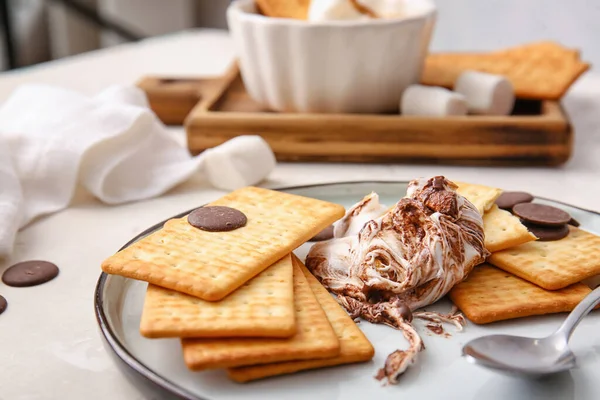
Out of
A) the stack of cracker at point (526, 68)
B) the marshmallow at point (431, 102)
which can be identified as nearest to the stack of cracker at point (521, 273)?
the marshmallow at point (431, 102)

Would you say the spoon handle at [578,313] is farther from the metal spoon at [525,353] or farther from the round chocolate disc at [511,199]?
the round chocolate disc at [511,199]

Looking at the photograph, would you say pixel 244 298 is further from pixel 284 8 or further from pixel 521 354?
pixel 284 8

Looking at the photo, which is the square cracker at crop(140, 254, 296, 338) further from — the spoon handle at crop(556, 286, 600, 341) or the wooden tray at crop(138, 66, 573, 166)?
the wooden tray at crop(138, 66, 573, 166)

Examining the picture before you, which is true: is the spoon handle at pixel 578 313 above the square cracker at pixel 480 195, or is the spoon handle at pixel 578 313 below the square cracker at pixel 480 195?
below

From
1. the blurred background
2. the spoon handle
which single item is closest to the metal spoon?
the spoon handle

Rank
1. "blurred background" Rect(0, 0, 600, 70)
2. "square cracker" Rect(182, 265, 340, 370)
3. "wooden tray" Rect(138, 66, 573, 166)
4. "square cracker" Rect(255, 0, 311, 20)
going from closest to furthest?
"square cracker" Rect(182, 265, 340, 370), "wooden tray" Rect(138, 66, 573, 166), "square cracker" Rect(255, 0, 311, 20), "blurred background" Rect(0, 0, 600, 70)

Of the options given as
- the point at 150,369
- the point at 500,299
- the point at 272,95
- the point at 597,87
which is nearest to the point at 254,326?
the point at 150,369

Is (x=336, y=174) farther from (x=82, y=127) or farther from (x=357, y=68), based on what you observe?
(x=82, y=127)
